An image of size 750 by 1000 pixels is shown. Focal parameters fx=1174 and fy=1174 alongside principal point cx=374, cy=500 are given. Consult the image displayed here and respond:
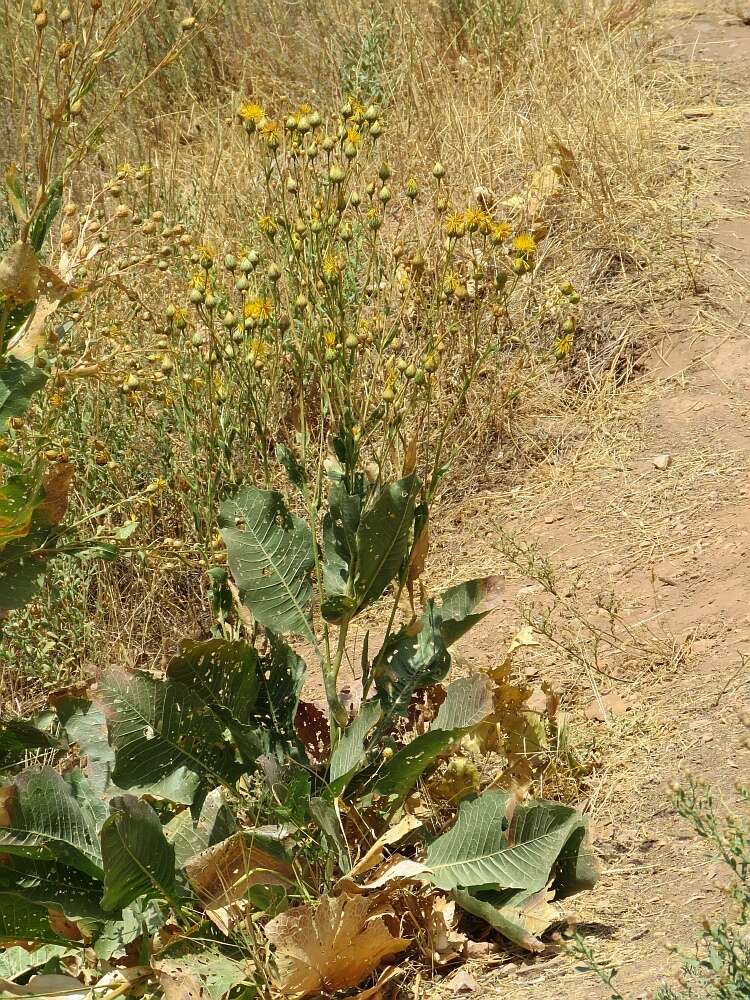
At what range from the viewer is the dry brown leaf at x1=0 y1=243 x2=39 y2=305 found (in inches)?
85.0

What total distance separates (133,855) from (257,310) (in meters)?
1.11

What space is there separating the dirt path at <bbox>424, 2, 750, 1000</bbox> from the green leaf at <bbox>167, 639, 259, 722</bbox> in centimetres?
74

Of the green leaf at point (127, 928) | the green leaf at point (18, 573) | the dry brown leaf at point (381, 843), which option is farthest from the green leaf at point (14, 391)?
the dry brown leaf at point (381, 843)

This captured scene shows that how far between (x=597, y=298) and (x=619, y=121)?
0.99 meters

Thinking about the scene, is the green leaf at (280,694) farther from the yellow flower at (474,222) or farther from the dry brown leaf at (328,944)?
the yellow flower at (474,222)

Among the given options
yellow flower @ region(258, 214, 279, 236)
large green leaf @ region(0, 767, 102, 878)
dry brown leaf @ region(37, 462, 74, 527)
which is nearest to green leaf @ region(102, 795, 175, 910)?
large green leaf @ region(0, 767, 102, 878)

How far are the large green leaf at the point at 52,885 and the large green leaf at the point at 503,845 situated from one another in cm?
70

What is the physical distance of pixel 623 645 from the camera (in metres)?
3.33

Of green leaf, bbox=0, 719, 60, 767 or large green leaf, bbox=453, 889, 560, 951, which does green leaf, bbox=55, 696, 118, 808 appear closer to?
green leaf, bbox=0, 719, 60, 767

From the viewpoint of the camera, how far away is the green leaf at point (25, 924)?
2320 mm

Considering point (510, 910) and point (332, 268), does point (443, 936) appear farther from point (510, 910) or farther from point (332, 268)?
point (332, 268)

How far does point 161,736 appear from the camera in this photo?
241 centimetres

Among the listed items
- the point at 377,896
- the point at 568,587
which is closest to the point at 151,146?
the point at 568,587

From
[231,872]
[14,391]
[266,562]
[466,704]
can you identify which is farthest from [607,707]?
[14,391]
